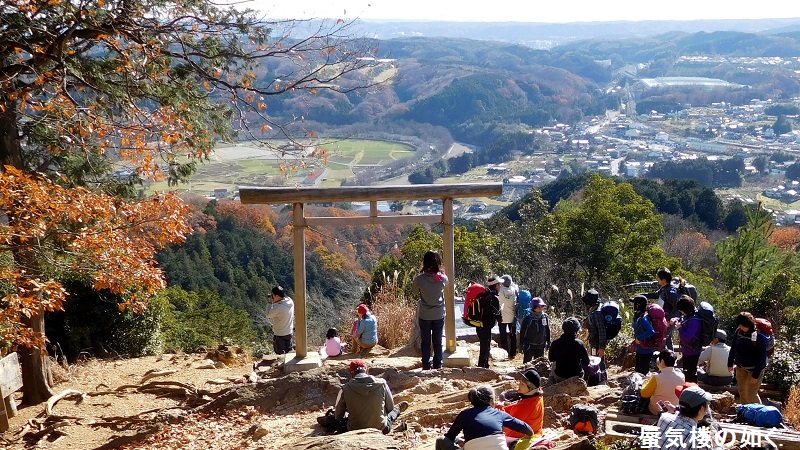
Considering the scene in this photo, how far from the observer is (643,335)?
7.56 m

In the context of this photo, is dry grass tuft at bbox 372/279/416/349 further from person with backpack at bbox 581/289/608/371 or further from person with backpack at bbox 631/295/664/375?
person with backpack at bbox 631/295/664/375

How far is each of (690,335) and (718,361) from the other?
36 centimetres

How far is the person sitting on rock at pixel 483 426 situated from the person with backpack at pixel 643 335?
2.79m

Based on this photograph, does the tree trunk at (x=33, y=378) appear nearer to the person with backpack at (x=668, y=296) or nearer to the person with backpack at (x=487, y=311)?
the person with backpack at (x=487, y=311)

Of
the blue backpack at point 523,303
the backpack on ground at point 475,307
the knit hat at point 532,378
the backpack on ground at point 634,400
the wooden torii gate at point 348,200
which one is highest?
the wooden torii gate at point 348,200

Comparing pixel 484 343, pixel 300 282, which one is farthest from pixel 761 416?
pixel 300 282

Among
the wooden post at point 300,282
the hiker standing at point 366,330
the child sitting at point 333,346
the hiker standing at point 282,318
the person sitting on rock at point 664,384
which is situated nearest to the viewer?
the person sitting on rock at point 664,384

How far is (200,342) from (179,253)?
13.4 metres

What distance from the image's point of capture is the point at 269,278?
2919 cm

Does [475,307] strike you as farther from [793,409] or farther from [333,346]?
[793,409]

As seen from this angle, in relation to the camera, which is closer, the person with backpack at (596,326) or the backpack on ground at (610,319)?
the person with backpack at (596,326)

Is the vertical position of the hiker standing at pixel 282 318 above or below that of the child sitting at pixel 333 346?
above

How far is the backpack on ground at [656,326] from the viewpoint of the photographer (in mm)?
7539

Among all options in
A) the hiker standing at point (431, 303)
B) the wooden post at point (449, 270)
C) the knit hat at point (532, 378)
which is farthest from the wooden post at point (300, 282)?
the knit hat at point (532, 378)
